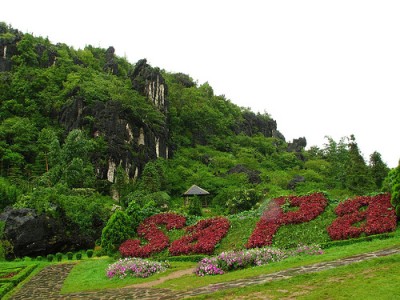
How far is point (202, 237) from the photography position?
20.2 m

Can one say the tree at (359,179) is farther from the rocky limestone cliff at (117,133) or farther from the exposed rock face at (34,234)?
the exposed rock face at (34,234)

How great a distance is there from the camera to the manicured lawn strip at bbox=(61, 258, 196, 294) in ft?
46.3

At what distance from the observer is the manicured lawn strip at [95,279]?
1412cm

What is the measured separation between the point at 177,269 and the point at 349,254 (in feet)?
23.7

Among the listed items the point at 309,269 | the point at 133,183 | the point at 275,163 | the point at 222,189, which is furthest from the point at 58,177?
the point at 275,163

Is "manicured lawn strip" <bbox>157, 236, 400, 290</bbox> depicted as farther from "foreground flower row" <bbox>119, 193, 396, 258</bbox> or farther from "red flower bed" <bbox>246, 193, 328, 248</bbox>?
"red flower bed" <bbox>246, 193, 328, 248</bbox>

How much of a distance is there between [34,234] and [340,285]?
22.5m

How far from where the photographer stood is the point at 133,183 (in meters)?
48.8

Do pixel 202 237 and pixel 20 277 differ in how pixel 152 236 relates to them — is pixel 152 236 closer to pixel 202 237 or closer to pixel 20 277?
pixel 202 237

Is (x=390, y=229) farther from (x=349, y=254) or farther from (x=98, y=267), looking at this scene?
(x=98, y=267)

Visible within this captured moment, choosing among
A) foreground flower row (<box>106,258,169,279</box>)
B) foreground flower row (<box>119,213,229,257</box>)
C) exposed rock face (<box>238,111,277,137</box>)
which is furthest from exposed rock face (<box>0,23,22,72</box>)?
foreground flower row (<box>106,258,169,279</box>)

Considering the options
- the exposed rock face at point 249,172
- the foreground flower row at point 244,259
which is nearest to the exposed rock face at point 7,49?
the exposed rock face at point 249,172

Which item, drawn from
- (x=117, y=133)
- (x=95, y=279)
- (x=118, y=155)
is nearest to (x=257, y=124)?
(x=117, y=133)

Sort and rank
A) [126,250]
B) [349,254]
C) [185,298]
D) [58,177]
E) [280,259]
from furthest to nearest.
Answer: [58,177] < [126,250] < [280,259] < [349,254] < [185,298]
